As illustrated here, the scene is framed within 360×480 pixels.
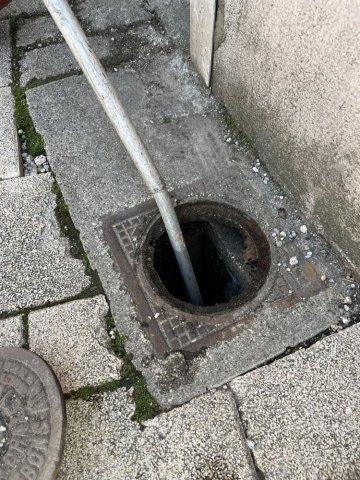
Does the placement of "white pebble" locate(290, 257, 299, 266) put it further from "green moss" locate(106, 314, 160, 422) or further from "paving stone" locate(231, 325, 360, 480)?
"green moss" locate(106, 314, 160, 422)

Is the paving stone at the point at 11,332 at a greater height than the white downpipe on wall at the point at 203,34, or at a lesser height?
lesser

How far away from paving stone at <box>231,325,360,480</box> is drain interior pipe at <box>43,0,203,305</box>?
0.88 m

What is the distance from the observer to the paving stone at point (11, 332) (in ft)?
7.23

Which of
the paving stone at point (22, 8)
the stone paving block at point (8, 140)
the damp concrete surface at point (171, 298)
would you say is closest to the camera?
the damp concrete surface at point (171, 298)

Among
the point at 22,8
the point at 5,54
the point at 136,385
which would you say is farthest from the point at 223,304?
the point at 22,8

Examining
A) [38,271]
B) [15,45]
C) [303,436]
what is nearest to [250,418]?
[303,436]

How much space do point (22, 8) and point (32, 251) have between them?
251cm

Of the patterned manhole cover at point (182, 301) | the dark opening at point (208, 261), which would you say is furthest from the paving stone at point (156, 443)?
the dark opening at point (208, 261)

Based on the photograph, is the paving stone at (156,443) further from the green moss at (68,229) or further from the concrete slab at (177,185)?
the green moss at (68,229)

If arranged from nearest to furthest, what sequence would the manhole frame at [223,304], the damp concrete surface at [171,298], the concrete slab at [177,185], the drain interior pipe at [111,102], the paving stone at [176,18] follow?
the damp concrete surface at [171,298] < the drain interior pipe at [111,102] < the concrete slab at [177,185] < the manhole frame at [223,304] < the paving stone at [176,18]

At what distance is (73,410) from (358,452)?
4.34 ft

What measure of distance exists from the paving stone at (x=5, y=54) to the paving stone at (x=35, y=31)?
91 millimetres

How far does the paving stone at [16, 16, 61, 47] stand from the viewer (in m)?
3.52

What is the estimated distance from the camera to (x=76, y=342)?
2213mm
